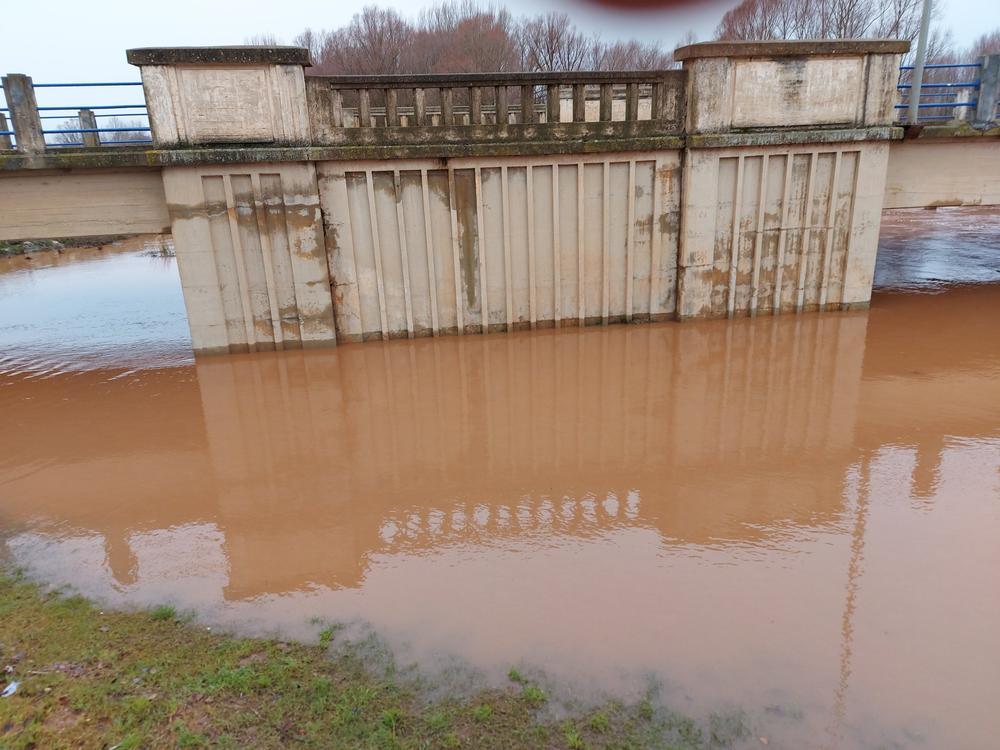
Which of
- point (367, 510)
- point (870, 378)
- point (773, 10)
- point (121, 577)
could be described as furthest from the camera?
point (773, 10)

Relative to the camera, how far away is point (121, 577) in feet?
16.3

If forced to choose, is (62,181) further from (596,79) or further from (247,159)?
(596,79)

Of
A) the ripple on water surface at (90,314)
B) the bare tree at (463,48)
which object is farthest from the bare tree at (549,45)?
the ripple on water surface at (90,314)

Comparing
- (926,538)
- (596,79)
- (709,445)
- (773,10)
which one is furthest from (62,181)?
(773,10)

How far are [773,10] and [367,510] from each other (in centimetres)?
4328

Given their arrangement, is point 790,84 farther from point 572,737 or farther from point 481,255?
point 572,737

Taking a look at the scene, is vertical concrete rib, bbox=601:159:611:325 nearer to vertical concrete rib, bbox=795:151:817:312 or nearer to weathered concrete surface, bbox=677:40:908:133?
weathered concrete surface, bbox=677:40:908:133

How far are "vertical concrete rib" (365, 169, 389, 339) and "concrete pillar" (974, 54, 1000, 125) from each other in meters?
10.4

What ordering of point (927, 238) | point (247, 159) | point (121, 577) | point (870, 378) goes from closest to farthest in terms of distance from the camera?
point (121, 577) → point (870, 378) → point (247, 159) → point (927, 238)

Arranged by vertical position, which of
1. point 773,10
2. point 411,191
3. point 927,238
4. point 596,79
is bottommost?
point 927,238

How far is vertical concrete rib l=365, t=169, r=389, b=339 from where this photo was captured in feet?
32.7

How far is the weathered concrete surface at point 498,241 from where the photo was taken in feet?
33.3

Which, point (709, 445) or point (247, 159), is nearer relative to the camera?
point (709, 445)

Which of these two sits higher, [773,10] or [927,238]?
[773,10]
